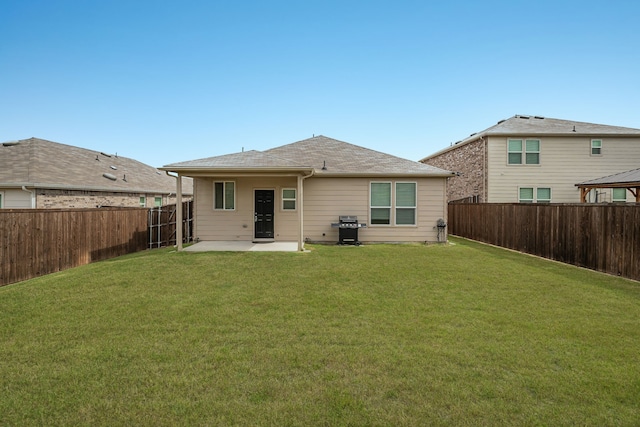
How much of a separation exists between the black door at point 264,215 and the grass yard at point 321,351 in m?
5.94

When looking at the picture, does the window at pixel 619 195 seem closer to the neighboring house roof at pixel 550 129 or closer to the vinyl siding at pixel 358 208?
the neighboring house roof at pixel 550 129

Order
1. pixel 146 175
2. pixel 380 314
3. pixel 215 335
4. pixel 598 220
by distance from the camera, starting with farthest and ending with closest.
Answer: pixel 146 175 < pixel 598 220 < pixel 380 314 < pixel 215 335

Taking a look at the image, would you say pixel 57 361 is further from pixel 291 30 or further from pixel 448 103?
pixel 448 103

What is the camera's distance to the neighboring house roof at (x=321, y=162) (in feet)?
37.1

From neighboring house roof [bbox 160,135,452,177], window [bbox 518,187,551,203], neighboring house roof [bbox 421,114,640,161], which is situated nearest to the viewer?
neighboring house roof [bbox 160,135,452,177]

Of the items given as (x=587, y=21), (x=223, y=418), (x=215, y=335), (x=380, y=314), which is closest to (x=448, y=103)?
(x=587, y=21)

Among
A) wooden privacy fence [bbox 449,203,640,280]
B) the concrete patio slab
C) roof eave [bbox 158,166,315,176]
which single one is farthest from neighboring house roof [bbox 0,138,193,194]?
wooden privacy fence [bbox 449,203,640,280]

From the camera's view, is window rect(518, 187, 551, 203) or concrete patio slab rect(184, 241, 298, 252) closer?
concrete patio slab rect(184, 241, 298, 252)

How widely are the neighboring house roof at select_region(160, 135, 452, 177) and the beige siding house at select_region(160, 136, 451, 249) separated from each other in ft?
0.31

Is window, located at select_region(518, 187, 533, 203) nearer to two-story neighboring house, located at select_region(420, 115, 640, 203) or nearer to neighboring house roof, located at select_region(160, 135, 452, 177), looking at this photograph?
two-story neighboring house, located at select_region(420, 115, 640, 203)

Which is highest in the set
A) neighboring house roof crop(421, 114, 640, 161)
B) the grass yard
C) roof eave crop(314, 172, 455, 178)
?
neighboring house roof crop(421, 114, 640, 161)

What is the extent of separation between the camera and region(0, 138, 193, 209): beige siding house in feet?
45.0

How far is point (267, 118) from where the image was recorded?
19000 mm

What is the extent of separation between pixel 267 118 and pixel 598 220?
50.7 ft
